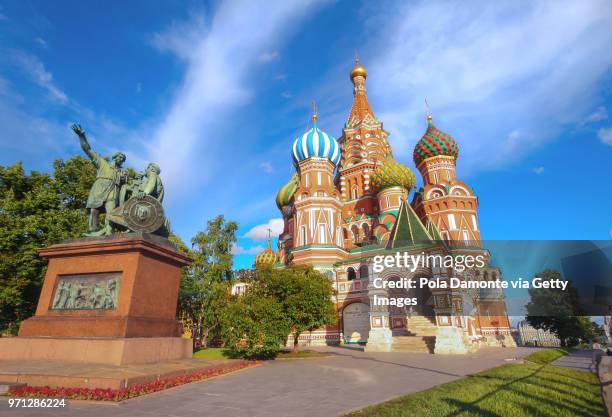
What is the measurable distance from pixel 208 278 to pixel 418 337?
13307 mm

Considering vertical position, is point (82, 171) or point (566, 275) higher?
point (82, 171)

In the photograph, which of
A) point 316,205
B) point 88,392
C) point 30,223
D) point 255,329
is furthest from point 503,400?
point 316,205

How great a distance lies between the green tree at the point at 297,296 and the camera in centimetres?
1661

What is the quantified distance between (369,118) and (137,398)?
46.7 m

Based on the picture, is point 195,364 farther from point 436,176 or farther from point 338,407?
point 436,176

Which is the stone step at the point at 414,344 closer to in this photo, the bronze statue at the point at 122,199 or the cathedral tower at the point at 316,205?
the cathedral tower at the point at 316,205

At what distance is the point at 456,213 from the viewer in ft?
114

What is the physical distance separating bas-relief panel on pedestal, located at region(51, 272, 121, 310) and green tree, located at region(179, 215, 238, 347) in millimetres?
11543

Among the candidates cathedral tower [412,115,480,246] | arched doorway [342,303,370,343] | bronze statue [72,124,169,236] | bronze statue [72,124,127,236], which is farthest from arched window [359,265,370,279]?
bronze statue [72,124,127,236]

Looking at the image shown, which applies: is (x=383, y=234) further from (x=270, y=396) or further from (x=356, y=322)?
(x=270, y=396)

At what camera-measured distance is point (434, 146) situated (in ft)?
127

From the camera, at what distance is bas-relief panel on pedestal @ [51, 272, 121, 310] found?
904 cm

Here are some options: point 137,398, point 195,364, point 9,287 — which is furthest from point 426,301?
point 9,287

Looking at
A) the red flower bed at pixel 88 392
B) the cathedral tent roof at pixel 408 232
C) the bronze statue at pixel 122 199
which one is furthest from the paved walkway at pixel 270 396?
the cathedral tent roof at pixel 408 232
